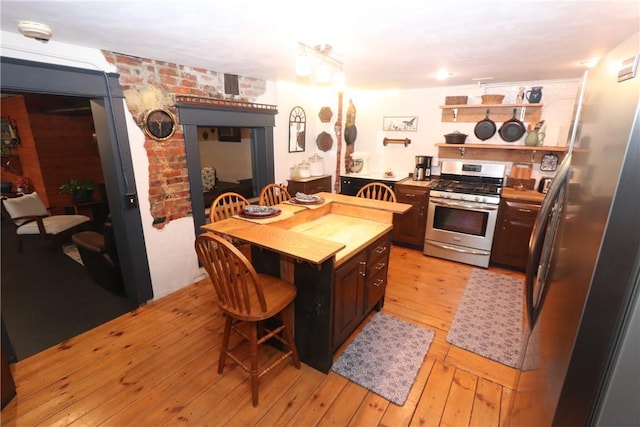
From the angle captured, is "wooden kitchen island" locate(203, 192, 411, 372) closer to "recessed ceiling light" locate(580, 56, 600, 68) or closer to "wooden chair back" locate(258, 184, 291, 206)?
"wooden chair back" locate(258, 184, 291, 206)

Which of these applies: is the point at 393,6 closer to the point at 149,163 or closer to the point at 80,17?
the point at 80,17

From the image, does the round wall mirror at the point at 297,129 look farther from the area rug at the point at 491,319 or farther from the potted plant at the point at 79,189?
the potted plant at the point at 79,189

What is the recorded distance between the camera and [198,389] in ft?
6.25

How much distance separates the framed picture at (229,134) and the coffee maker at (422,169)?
8.83 feet

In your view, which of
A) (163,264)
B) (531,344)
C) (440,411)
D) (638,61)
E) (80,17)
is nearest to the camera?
(638,61)

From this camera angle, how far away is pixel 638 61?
0.62 metres

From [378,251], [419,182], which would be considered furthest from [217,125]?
[419,182]

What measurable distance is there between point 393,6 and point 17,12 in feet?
6.32

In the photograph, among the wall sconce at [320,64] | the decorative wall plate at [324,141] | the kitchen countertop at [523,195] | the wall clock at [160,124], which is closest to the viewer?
the wall sconce at [320,64]

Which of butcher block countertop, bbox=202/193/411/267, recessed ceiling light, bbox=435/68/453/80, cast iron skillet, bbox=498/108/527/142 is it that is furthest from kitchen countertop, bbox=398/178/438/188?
butcher block countertop, bbox=202/193/411/267

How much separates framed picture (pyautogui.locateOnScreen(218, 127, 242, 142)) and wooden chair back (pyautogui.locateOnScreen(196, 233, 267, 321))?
3273mm

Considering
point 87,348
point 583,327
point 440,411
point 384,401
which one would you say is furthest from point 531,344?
point 87,348

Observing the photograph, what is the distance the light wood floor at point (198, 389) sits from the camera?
172 cm

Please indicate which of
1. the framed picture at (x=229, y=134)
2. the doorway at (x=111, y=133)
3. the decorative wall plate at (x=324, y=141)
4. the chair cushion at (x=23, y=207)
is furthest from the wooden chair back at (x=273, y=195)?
the chair cushion at (x=23, y=207)
